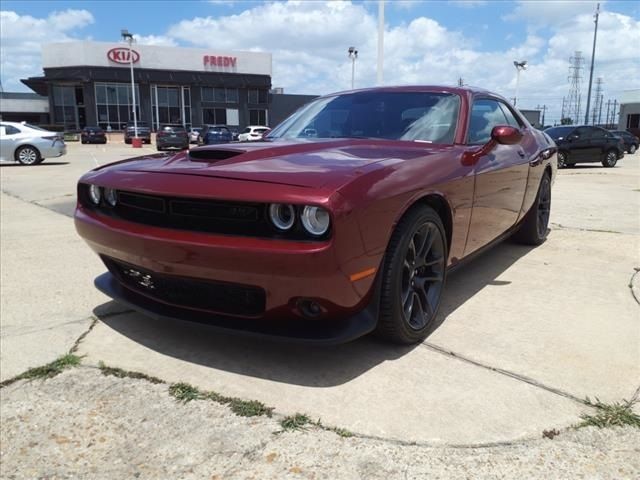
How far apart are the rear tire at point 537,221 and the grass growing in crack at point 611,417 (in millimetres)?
2764

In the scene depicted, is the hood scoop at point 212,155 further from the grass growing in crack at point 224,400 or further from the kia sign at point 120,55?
the kia sign at point 120,55

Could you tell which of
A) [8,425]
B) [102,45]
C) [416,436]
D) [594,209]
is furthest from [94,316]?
[102,45]

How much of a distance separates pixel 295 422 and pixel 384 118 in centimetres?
212

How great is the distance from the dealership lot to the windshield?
112 cm

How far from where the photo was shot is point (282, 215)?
7.43ft

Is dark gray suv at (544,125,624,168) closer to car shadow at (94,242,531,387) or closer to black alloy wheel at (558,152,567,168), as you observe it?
black alloy wheel at (558,152,567,168)

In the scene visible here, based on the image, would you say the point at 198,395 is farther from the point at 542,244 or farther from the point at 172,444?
the point at 542,244

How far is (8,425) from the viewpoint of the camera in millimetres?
2250

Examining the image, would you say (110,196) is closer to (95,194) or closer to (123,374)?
(95,194)

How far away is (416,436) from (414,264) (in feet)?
3.12

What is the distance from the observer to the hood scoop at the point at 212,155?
110 inches

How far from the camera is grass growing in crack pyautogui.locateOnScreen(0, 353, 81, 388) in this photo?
8.56 ft

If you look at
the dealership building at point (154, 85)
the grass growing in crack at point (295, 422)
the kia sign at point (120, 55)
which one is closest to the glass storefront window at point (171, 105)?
the dealership building at point (154, 85)

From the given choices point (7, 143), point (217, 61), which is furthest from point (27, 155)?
point (217, 61)
